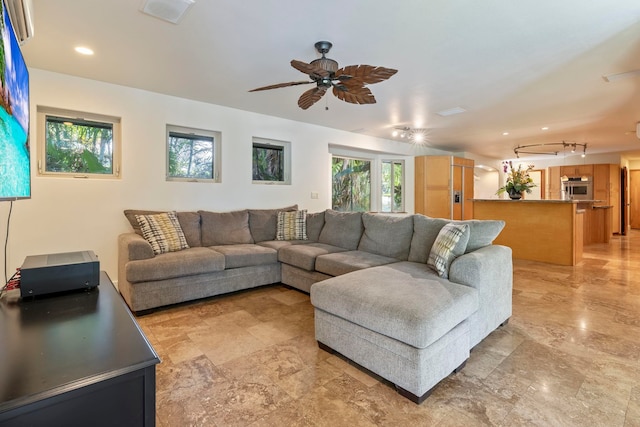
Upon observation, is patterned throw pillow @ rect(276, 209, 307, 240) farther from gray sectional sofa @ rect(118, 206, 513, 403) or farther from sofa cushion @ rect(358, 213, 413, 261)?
sofa cushion @ rect(358, 213, 413, 261)

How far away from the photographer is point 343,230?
3732 mm

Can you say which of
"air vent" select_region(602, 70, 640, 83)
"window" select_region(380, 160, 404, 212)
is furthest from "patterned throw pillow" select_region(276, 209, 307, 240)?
"air vent" select_region(602, 70, 640, 83)

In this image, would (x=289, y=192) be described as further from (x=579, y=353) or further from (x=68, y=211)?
(x=579, y=353)

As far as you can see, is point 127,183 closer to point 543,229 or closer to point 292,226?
point 292,226

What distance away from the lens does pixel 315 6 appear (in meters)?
2.06

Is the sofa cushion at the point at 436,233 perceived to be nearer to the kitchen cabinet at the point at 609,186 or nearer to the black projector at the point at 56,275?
the black projector at the point at 56,275

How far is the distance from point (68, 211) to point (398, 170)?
6.33m

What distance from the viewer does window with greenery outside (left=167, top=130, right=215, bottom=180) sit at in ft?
13.4

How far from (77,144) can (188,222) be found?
4.75ft

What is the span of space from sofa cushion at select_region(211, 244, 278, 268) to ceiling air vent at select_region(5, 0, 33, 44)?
7.31 ft

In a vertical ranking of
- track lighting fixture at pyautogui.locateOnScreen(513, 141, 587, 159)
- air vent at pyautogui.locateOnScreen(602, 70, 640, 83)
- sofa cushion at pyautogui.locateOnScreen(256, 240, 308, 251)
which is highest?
track lighting fixture at pyautogui.locateOnScreen(513, 141, 587, 159)

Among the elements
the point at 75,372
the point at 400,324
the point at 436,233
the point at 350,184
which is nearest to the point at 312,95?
the point at 436,233

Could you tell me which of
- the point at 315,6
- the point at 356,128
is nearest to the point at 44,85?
the point at 315,6

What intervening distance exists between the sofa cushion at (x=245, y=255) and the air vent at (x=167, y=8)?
2128 millimetres
